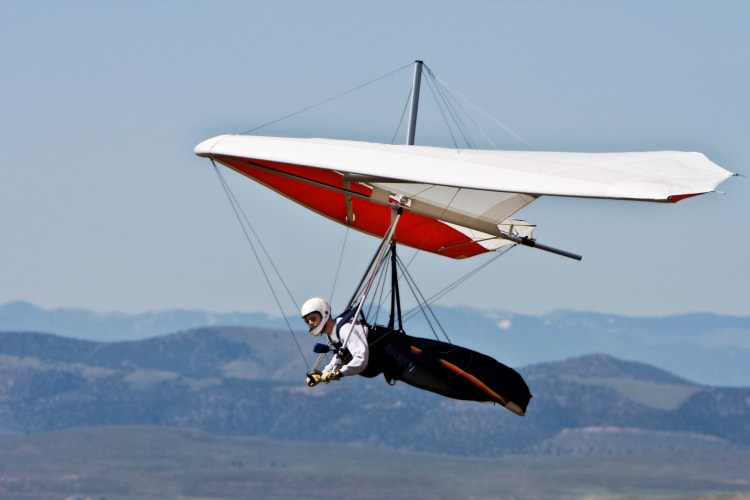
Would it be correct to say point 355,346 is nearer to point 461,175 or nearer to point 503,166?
point 461,175

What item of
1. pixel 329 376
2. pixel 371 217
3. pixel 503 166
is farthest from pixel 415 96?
pixel 329 376

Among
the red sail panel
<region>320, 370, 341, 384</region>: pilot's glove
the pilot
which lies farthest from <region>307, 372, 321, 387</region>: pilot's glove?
the red sail panel

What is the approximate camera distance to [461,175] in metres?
59.0

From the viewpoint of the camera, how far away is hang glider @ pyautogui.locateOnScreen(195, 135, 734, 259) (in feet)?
189

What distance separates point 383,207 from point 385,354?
10.00 m

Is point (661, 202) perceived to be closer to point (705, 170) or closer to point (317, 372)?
point (705, 170)

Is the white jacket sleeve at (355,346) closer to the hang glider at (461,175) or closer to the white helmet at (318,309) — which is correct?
the white helmet at (318,309)

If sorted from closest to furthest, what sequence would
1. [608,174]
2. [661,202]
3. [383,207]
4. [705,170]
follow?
1. [661,202]
2. [608,174]
3. [705,170]
4. [383,207]

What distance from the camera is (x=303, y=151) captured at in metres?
62.0

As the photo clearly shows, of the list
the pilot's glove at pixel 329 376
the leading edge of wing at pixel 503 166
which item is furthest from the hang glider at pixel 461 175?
the pilot's glove at pixel 329 376

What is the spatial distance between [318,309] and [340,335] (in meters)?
1.33

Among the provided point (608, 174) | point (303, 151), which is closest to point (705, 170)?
point (608, 174)

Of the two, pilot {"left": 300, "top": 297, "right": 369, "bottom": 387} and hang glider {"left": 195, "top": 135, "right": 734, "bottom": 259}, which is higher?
hang glider {"left": 195, "top": 135, "right": 734, "bottom": 259}

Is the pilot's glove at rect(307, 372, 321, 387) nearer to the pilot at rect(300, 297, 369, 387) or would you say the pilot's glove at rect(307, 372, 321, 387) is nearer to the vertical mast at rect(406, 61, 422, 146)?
the pilot at rect(300, 297, 369, 387)
